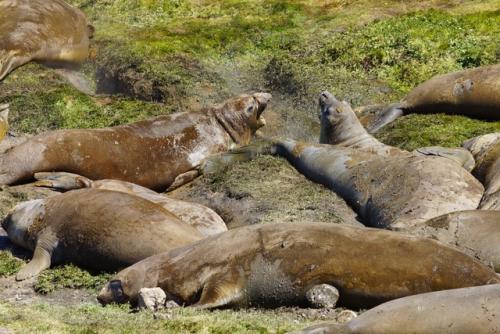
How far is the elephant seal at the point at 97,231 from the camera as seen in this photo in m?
8.87

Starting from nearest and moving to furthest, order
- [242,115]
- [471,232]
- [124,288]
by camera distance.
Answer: [124,288], [471,232], [242,115]

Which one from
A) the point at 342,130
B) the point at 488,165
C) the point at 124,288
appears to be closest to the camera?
the point at 124,288

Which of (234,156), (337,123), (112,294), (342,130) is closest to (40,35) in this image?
(234,156)

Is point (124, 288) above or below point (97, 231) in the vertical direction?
above

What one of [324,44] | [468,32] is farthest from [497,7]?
[324,44]

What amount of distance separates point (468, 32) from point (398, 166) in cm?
758

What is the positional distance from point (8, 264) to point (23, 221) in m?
0.72

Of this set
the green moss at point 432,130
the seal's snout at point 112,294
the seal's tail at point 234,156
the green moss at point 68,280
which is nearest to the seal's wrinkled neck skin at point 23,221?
the green moss at point 68,280

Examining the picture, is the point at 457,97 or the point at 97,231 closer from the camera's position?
the point at 97,231

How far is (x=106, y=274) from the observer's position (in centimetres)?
896

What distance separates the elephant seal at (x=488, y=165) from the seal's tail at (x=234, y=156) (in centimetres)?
269

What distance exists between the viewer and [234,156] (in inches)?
504

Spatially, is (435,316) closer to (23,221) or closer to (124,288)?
(124,288)

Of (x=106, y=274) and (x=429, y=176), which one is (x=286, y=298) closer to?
(x=106, y=274)
